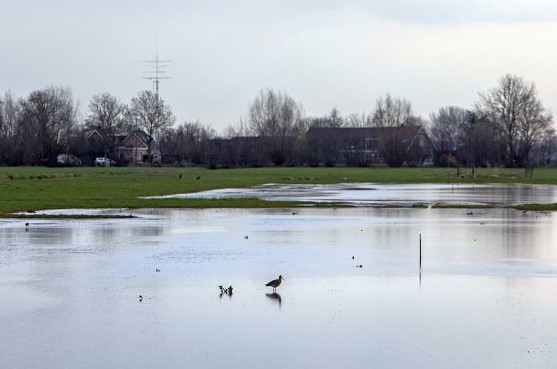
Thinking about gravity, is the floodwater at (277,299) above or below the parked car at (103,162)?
below

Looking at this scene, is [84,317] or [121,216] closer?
[84,317]

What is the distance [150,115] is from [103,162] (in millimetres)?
25368

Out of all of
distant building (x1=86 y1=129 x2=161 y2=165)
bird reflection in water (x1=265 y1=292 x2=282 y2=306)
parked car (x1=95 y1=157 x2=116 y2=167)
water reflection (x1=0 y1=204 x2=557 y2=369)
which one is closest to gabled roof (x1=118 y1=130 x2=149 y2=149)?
distant building (x1=86 y1=129 x2=161 y2=165)

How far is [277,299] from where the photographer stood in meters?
15.7

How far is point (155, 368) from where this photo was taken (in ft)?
36.4

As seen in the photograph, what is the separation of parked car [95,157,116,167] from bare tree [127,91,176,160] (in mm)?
18000

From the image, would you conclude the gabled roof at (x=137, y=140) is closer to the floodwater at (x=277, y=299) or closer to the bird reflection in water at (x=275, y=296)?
the floodwater at (x=277, y=299)

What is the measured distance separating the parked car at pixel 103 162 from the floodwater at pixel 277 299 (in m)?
116

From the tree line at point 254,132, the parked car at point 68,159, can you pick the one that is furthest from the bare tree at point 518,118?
the parked car at point 68,159

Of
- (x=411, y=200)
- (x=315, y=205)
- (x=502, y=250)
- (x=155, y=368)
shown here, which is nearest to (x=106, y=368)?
(x=155, y=368)

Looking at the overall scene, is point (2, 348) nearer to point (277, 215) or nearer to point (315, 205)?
point (277, 215)

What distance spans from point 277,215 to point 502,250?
13.5 metres

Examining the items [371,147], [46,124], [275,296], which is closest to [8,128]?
[46,124]

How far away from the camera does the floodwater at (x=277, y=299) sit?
11859mm
